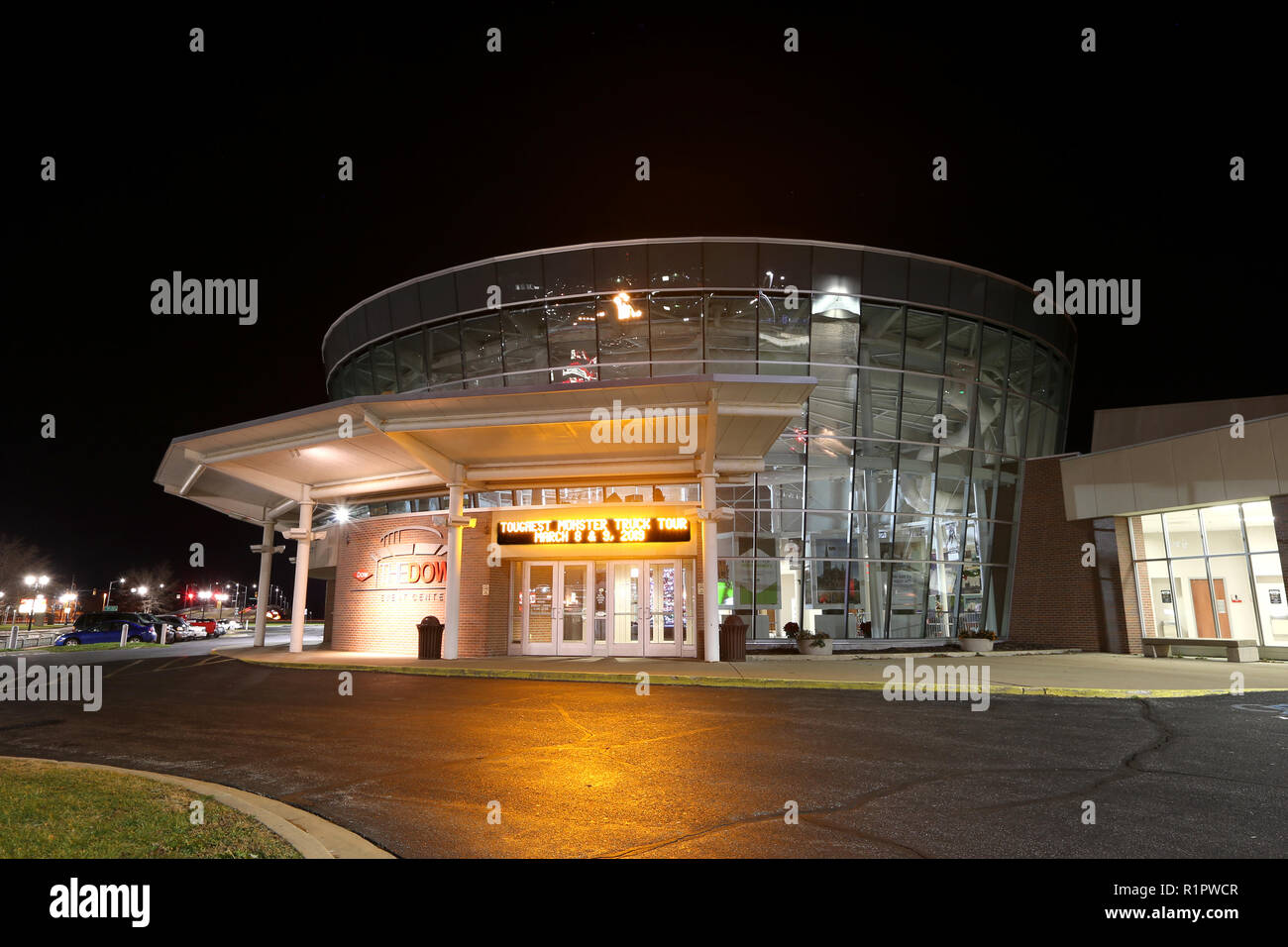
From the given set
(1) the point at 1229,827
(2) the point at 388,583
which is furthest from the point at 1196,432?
(2) the point at 388,583

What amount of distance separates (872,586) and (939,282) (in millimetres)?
10523

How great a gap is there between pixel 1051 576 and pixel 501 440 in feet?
59.0

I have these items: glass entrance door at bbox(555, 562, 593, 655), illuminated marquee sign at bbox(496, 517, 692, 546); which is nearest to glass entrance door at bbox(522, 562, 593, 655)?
glass entrance door at bbox(555, 562, 593, 655)

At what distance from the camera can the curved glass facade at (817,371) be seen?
906 inches

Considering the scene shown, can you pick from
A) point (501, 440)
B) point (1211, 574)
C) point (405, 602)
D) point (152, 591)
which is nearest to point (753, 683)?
point (501, 440)

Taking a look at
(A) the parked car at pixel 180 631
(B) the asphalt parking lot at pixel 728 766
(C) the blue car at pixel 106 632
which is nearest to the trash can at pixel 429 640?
(B) the asphalt parking lot at pixel 728 766

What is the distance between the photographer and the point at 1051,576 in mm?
23500

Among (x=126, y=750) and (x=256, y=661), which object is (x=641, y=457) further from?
(x=126, y=750)

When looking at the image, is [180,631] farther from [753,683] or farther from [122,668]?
[753,683]

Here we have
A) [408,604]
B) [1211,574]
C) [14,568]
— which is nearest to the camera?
[1211,574]

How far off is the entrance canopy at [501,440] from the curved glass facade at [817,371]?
5.70ft

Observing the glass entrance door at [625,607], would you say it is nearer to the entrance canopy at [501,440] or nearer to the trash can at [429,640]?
the entrance canopy at [501,440]

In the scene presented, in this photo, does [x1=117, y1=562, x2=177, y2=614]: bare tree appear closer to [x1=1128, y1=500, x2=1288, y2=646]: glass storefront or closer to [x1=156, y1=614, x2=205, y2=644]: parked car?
[x1=156, y1=614, x2=205, y2=644]: parked car

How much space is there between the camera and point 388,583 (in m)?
22.6
